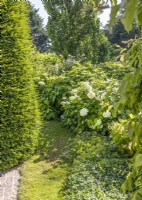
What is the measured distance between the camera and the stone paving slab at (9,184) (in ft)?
11.3

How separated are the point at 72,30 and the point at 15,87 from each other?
10.4 meters

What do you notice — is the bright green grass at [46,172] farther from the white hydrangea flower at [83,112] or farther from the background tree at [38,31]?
the background tree at [38,31]

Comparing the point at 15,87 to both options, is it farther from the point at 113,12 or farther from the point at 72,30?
the point at 72,30

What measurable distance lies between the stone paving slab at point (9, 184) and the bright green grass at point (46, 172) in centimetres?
8

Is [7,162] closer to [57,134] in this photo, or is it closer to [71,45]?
[57,134]

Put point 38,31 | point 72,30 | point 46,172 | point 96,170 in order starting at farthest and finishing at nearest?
1. point 38,31
2. point 72,30
3. point 46,172
4. point 96,170

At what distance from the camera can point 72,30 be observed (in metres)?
13.9

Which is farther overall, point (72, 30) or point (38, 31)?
point (38, 31)

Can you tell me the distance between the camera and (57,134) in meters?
5.54

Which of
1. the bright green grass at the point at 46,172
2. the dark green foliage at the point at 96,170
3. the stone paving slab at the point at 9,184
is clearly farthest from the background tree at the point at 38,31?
the stone paving slab at the point at 9,184

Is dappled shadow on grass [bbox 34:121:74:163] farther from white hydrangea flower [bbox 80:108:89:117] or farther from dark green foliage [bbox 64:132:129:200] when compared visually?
white hydrangea flower [bbox 80:108:89:117]

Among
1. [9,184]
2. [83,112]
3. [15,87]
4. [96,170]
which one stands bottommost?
[9,184]

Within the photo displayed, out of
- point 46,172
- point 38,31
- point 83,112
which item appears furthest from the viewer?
point 38,31

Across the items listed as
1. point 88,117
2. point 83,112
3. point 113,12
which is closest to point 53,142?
point 83,112
